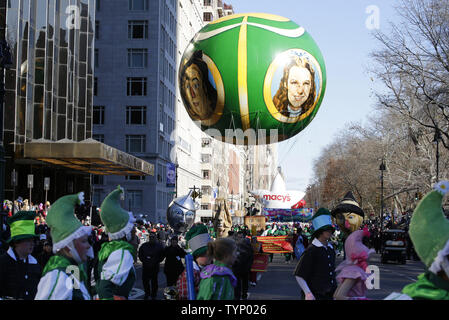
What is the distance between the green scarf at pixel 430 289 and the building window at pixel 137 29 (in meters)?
65.4

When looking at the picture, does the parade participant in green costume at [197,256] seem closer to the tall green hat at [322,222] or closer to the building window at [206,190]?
the tall green hat at [322,222]

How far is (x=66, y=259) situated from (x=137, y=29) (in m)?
64.1

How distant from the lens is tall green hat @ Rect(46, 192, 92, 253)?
5.85 meters

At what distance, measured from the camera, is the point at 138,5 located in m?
68.2

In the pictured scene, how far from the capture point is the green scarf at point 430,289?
418 centimetres

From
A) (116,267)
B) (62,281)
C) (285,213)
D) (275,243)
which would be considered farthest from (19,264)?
(285,213)

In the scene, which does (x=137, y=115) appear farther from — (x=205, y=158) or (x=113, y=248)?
(x=113, y=248)

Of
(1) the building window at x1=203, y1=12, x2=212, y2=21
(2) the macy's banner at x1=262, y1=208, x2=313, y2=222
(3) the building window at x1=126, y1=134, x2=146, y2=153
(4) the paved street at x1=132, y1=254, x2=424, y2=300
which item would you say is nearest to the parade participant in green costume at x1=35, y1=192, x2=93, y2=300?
(4) the paved street at x1=132, y1=254, x2=424, y2=300

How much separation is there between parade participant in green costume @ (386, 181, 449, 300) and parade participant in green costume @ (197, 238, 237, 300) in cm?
184

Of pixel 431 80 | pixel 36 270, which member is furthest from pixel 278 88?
pixel 431 80

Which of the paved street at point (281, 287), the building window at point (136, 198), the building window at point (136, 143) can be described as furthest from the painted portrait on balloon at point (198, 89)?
the building window at point (136, 143)

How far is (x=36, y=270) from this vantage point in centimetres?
777

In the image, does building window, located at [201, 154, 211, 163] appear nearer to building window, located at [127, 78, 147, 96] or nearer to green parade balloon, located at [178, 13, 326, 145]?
building window, located at [127, 78, 147, 96]
